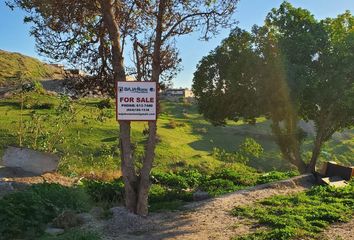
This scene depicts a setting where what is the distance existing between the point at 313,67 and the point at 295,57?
0.83 m

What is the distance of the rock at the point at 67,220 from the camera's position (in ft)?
31.2

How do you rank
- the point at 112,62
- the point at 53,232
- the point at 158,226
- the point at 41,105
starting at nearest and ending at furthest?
the point at 53,232 < the point at 158,226 < the point at 112,62 < the point at 41,105

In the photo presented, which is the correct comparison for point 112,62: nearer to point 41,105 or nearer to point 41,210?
point 41,210

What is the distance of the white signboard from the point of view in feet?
34.8

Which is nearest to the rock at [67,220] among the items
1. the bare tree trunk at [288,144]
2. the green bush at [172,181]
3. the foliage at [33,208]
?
the foliage at [33,208]

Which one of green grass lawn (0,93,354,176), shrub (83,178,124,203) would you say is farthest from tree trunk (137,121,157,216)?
green grass lawn (0,93,354,176)

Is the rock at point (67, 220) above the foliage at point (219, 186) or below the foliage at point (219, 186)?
above

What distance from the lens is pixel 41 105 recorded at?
39.2 m

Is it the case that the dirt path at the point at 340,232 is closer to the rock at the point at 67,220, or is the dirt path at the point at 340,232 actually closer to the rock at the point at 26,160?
the rock at the point at 67,220

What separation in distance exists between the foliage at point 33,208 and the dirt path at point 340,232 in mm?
5478

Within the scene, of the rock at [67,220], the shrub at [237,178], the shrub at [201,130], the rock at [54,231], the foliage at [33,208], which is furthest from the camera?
the shrub at [201,130]

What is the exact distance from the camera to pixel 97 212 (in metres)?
→ 11.2

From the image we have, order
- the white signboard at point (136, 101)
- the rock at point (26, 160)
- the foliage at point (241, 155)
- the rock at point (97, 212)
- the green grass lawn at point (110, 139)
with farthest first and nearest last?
1. the foliage at point (241, 155)
2. the green grass lawn at point (110, 139)
3. the rock at point (26, 160)
4. the rock at point (97, 212)
5. the white signboard at point (136, 101)

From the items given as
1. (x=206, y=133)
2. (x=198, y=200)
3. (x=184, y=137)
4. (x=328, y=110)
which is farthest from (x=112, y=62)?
(x=206, y=133)
